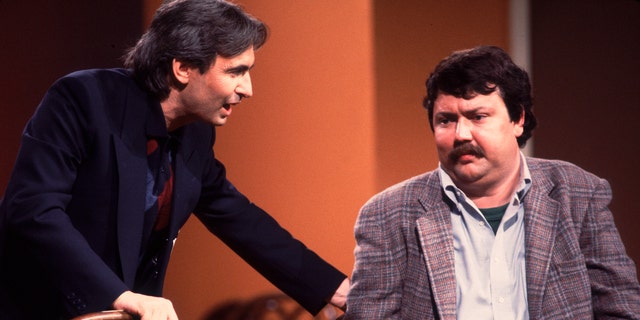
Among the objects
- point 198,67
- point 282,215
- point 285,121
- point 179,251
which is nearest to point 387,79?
point 285,121

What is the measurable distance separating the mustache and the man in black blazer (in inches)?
23.9

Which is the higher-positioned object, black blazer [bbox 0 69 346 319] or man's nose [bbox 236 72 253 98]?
man's nose [bbox 236 72 253 98]

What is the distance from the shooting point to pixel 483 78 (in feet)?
7.82

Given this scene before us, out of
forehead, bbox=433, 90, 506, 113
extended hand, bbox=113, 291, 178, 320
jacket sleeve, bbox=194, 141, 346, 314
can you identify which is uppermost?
forehead, bbox=433, 90, 506, 113

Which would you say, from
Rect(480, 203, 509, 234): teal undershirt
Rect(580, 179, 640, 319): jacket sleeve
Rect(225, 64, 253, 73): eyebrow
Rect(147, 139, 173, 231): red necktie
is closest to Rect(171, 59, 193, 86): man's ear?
Rect(225, 64, 253, 73): eyebrow

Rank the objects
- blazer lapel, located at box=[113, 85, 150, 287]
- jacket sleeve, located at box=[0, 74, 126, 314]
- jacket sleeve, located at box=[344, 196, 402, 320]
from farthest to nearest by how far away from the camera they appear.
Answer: jacket sleeve, located at box=[344, 196, 402, 320]
blazer lapel, located at box=[113, 85, 150, 287]
jacket sleeve, located at box=[0, 74, 126, 314]

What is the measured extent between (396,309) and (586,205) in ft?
1.93

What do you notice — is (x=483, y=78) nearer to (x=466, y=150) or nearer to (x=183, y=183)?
(x=466, y=150)

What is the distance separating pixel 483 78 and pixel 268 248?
846 millimetres

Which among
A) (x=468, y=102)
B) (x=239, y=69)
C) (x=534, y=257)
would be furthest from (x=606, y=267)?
(x=239, y=69)

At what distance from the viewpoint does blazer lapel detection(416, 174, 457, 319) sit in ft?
7.61

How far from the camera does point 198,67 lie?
2.42m

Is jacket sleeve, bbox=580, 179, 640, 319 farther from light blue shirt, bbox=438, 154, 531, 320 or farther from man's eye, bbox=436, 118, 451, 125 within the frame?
man's eye, bbox=436, 118, 451, 125

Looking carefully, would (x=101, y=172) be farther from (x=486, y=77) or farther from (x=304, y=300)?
(x=486, y=77)
